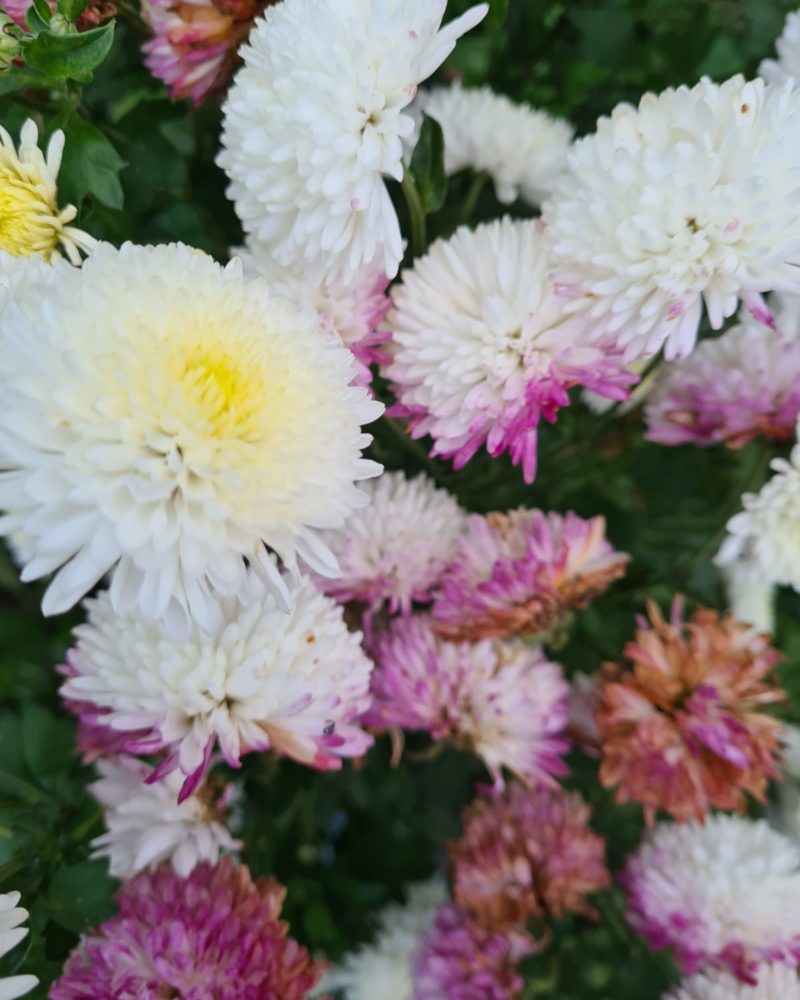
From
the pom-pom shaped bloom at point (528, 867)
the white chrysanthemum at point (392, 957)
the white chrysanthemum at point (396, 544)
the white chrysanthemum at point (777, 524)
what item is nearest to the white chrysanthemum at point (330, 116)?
the white chrysanthemum at point (396, 544)

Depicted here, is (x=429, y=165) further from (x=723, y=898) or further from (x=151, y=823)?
(x=723, y=898)

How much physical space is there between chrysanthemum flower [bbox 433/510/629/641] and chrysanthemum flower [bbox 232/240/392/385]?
0.12 metres

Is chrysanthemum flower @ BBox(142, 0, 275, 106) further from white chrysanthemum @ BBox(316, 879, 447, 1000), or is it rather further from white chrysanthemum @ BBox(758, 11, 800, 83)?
white chrysanthemum @ BBox(316, 879, 447, 1000)

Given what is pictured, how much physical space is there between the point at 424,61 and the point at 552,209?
0.28 feet

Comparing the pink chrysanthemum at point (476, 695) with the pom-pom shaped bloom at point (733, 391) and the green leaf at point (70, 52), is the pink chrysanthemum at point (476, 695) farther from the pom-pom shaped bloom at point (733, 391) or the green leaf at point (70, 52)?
the green leaf at point (70, 52)

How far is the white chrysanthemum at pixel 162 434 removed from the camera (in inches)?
12.6

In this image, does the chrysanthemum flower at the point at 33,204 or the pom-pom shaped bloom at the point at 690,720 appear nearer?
the chrysanthemum flower at the point at 33,204

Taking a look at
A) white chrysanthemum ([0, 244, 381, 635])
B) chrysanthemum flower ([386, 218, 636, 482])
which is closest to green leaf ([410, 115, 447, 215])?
chrysanthemum flower ([386, 218, 636, 482])

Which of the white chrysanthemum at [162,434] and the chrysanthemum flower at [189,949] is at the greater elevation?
the white chrysanthemum at [162,434]

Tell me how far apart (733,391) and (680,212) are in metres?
0.17

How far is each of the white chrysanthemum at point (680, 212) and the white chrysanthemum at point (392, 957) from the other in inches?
21.0

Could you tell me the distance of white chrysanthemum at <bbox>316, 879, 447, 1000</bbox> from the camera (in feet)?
2.50

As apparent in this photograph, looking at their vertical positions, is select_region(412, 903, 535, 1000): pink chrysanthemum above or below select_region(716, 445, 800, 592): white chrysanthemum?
below

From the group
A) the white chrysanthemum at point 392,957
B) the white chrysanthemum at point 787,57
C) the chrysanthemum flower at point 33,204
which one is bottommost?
the white chrysanthemum at point 392,957
